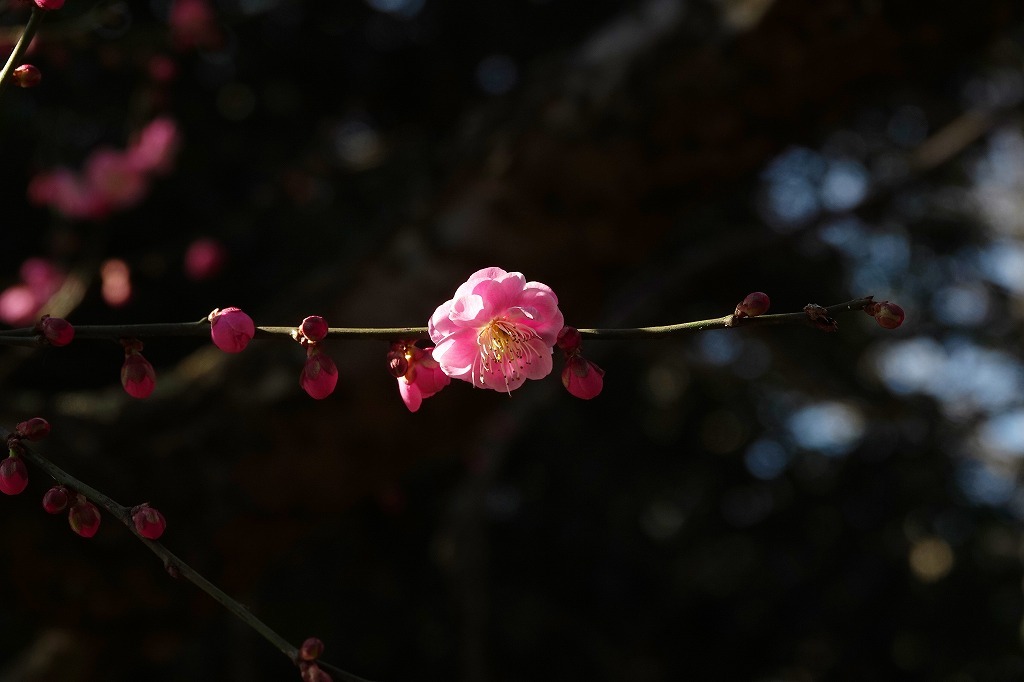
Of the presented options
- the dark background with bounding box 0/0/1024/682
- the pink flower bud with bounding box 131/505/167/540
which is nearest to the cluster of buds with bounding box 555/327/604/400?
the pink flower bud with bounding box 131/505/167/540

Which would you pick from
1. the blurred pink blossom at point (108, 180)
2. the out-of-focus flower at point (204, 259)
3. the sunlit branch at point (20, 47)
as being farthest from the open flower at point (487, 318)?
the blurred pink blossom at point (108, 180)

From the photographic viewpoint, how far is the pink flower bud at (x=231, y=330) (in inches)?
27.9

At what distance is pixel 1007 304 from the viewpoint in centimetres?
348

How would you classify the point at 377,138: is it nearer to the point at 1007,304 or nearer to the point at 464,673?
the point at 464,673

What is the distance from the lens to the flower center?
2.71 feet

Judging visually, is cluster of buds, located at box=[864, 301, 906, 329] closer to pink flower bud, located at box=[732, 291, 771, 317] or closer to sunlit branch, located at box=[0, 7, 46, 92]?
pink flower bud, located at box=[732, 291, 771, 317]

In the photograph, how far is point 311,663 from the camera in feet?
2.20

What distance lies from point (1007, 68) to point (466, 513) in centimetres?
253

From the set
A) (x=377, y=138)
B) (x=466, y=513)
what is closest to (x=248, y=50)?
(x=377, y=138)

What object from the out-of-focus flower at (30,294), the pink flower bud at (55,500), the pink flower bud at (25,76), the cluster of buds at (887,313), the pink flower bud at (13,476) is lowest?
the pink flower bud at (55,500)

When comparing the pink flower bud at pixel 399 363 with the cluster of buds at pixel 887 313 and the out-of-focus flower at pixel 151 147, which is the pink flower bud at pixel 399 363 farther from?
the out-of-focus flower at pixel 151 147

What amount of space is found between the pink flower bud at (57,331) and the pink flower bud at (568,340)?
0.35 metres

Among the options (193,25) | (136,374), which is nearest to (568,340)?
(136,374)

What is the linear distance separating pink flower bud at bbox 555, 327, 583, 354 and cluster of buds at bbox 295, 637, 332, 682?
283 mm
